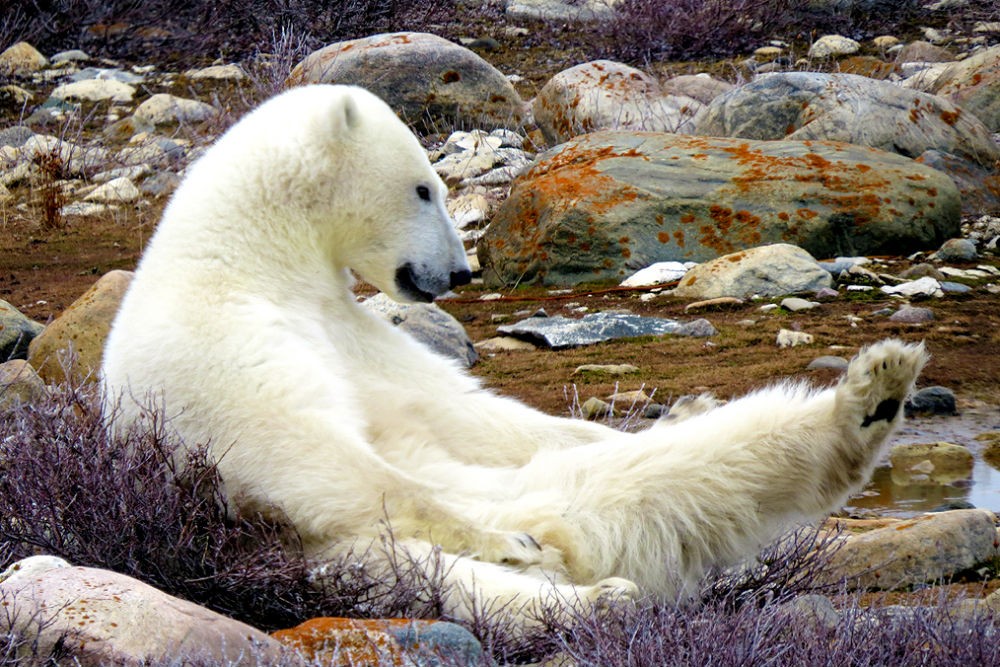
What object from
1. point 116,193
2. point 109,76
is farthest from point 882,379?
point 109,76

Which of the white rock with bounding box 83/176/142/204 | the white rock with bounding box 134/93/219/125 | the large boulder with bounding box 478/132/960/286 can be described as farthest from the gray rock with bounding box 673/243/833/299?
the white rock with bounding box 134/93/219/125

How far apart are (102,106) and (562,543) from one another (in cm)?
1335

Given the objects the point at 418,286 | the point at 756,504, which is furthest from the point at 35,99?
the point at 756,504

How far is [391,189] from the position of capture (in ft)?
11.6

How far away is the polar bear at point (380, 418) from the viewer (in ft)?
9.21

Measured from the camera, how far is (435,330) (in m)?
6.28

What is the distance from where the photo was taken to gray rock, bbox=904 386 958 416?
5.45 meters

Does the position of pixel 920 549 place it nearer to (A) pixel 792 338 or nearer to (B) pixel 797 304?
(A) pixel 792 338

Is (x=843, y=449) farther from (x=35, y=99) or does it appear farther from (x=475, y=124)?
(x=35, y=99)

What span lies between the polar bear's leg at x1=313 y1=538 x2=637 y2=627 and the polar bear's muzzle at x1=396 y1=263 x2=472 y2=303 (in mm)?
1077

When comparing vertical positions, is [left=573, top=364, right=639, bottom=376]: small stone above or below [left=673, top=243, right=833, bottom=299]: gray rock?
above

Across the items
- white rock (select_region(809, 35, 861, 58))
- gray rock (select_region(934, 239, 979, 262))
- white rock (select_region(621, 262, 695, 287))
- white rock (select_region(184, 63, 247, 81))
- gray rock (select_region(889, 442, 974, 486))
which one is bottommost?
white rock (select_region(184, 63, 247, 81))

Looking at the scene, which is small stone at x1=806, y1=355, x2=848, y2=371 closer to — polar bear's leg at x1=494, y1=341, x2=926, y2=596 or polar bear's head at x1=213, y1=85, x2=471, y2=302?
polar bear's head at x1=213, y1=85, x2=471, y2=302

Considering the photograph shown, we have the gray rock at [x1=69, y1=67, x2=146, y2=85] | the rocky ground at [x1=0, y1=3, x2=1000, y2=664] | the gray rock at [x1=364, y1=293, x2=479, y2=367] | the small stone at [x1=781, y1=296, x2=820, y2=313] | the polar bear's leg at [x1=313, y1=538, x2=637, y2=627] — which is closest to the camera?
the polar bear's leg at [x1=313, y1=538, x2=637, y2=627]
